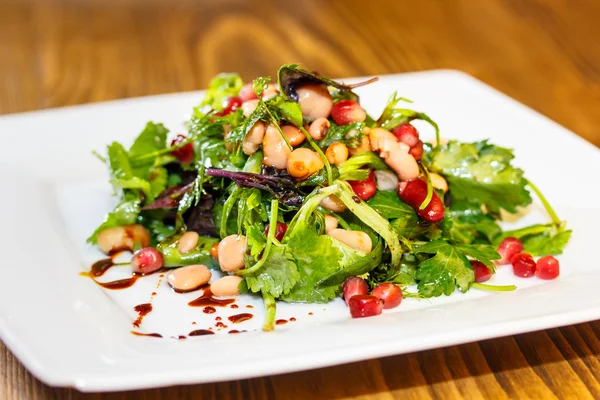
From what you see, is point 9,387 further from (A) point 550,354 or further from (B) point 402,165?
(A) point 550,354

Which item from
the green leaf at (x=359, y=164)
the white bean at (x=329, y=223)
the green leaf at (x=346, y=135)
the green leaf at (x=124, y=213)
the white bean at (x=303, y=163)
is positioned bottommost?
the green leaf at (x=124, y=213)

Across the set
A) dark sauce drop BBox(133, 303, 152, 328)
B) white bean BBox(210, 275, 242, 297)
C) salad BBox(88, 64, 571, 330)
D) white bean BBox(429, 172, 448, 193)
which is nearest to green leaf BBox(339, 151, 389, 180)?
salad BBox(88, 64, 571, 330)

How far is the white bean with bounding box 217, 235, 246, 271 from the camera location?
2.17 m

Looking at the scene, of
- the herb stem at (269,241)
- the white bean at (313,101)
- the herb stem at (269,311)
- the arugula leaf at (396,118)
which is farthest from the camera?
the arugula leaf at (396,118)

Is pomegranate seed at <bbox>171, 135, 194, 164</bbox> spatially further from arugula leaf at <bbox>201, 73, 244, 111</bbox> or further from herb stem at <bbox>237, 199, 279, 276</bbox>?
herb stem at <bbox>237, 199, 279, 276</bbox>

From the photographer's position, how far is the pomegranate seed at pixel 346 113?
7.58ft

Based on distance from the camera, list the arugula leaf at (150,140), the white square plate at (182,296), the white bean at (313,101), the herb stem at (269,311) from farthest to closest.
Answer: the arugula leaf at (150,140), the white bean at (313,101), the herb stem at (269,311), the white square plate at (182,296)

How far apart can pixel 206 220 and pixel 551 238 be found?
111 cm

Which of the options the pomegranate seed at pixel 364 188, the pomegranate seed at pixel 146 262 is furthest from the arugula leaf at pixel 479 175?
the pomegranate seed at pixel 146 262

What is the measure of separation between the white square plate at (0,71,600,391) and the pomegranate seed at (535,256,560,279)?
0.04m

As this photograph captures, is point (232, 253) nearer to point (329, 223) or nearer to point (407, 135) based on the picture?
point (329, 223)

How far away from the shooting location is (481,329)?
1.72m

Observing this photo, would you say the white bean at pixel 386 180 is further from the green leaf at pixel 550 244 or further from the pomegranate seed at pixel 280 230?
the green leaf at pixel 550 244

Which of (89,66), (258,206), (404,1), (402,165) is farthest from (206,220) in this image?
(404,1)
